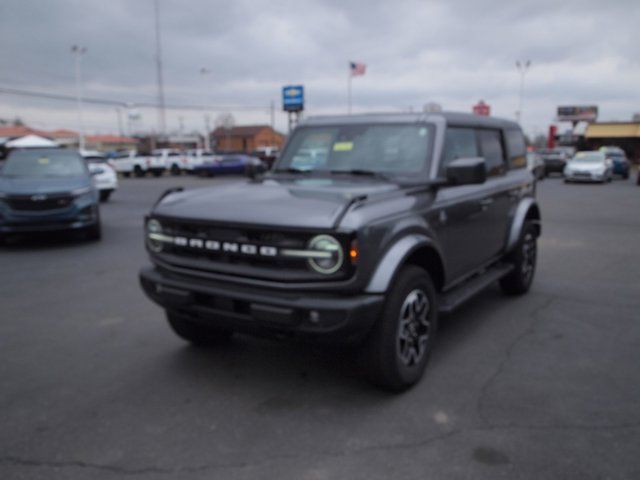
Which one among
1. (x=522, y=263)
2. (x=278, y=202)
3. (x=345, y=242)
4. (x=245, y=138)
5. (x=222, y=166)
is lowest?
(x=222, y=166)

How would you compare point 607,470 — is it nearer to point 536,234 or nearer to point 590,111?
point 536,234

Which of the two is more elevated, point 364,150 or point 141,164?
point 364,150

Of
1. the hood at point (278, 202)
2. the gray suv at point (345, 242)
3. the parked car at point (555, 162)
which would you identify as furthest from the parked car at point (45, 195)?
the parked car at point (555, 162)

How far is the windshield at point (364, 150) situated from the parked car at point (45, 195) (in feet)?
18.9

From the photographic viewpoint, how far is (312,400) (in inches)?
143

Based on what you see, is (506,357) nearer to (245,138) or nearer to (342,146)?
(342,146)

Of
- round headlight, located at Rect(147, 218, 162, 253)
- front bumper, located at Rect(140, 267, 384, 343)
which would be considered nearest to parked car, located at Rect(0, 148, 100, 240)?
round headlight, located at Rect(147, 218, 162, 253)

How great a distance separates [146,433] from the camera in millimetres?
3209

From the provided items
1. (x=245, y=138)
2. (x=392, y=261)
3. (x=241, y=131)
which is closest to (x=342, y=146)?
(x=392, y=261)

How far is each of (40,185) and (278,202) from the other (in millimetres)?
7238

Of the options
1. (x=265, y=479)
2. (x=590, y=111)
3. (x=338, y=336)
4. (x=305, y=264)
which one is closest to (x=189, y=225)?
(x=305, y=264)

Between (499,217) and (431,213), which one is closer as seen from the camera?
(431,213)

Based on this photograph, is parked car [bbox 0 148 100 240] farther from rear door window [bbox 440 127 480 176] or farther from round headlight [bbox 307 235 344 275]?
round headlight [bbox 307 235 344 275]

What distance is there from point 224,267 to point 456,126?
2.51 meters
